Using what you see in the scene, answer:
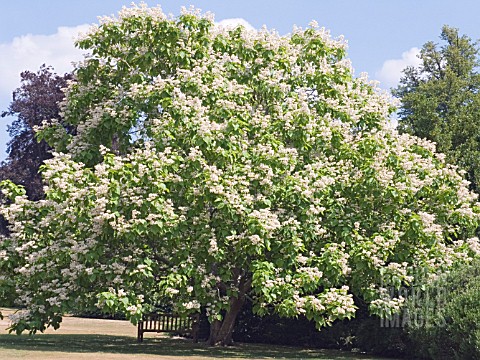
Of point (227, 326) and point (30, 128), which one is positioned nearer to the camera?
point (227, 326)

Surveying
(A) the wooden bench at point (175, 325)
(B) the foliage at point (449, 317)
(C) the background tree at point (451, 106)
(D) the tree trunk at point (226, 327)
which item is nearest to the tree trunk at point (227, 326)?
(D) the tree trunk at point (226, 327)

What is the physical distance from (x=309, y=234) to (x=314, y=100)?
4.89 metres

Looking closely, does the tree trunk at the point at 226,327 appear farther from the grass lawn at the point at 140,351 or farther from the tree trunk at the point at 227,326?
the grass lawn at the point at 140,351

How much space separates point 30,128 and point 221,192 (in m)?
26.8

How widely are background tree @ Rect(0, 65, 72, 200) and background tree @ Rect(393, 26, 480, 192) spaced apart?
19.0 metres

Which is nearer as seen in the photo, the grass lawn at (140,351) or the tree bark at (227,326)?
the grass lawn at (140,351)

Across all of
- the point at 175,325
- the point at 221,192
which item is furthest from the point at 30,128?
the point at 221,192

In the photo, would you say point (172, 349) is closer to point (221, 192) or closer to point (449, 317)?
point (221, 192)

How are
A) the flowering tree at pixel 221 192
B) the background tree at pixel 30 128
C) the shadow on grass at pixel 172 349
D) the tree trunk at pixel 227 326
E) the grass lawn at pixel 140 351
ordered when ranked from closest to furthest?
the grass lawn at pixel 140 351
the flowering tree at pixel 221 192
the shadow on grass at pixel 172 349
the tree trunk at pixel 227 326
the background tree at pixel 30 128

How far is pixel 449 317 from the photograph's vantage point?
664 inches

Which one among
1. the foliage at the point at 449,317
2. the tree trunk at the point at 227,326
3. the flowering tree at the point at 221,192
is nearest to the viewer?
the foliage at the point at 449,317

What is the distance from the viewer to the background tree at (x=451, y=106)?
29.3m

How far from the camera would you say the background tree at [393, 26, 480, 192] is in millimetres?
29312

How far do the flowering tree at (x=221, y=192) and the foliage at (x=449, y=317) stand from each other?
79 cm
